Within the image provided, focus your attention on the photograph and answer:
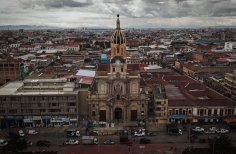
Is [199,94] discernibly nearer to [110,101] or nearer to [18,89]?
[110,101]

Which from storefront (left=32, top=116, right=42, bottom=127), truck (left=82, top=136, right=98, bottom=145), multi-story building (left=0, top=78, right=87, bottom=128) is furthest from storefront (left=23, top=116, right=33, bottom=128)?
truck (left=82, top=136, right=98, bottom=145)

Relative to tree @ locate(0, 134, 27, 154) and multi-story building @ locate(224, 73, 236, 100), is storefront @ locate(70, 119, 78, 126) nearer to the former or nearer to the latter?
tree @ locate(0, 134, 27, 154)

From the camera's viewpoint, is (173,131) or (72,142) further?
(173,131)

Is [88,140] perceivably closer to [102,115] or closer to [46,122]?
[102,115]

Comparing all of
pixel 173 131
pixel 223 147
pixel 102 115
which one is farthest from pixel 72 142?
pixel 223 147

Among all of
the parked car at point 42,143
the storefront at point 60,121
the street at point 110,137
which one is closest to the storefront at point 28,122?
the street at point 110,137

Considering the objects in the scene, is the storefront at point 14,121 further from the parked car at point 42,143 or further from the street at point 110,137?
the parked car at point 42,143
